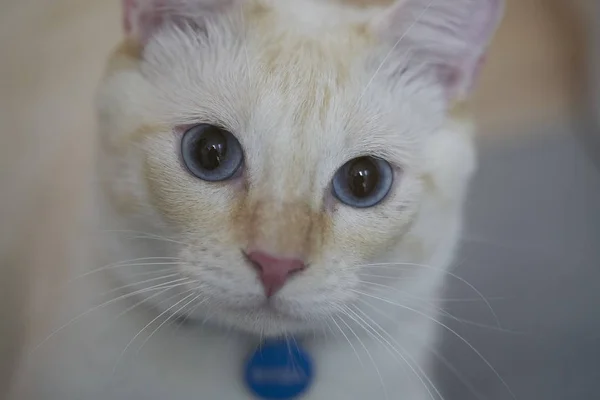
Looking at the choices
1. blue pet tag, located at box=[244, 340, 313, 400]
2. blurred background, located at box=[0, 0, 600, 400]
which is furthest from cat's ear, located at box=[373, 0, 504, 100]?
blue pet tag, located at box=[244, 340, 313, 400]

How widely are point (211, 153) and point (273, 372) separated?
0.82 ft

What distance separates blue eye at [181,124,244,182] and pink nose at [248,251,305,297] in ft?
0.29

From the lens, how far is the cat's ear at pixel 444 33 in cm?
70

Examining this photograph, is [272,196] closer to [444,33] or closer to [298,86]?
[298,86]

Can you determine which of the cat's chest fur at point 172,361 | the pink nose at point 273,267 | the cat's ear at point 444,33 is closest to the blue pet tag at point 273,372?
the cat's chest fur at point 172,361

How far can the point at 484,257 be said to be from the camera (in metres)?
0.85

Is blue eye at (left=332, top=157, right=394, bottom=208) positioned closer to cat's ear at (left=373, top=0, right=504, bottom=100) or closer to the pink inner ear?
cat's ear at (left=373, top=0, right=504, bottom=100)

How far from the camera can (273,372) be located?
0.76m

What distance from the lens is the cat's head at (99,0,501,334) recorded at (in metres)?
0.65

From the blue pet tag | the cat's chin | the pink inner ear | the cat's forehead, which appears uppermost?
the pink inner ear

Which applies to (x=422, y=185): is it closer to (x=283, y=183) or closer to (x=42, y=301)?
(x=283, y=183)

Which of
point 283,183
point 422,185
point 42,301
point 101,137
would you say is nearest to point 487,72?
point 422,185

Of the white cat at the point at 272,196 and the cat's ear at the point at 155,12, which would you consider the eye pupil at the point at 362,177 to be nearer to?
the white cat at the point at 272,196

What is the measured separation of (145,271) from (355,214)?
9.0 inches
